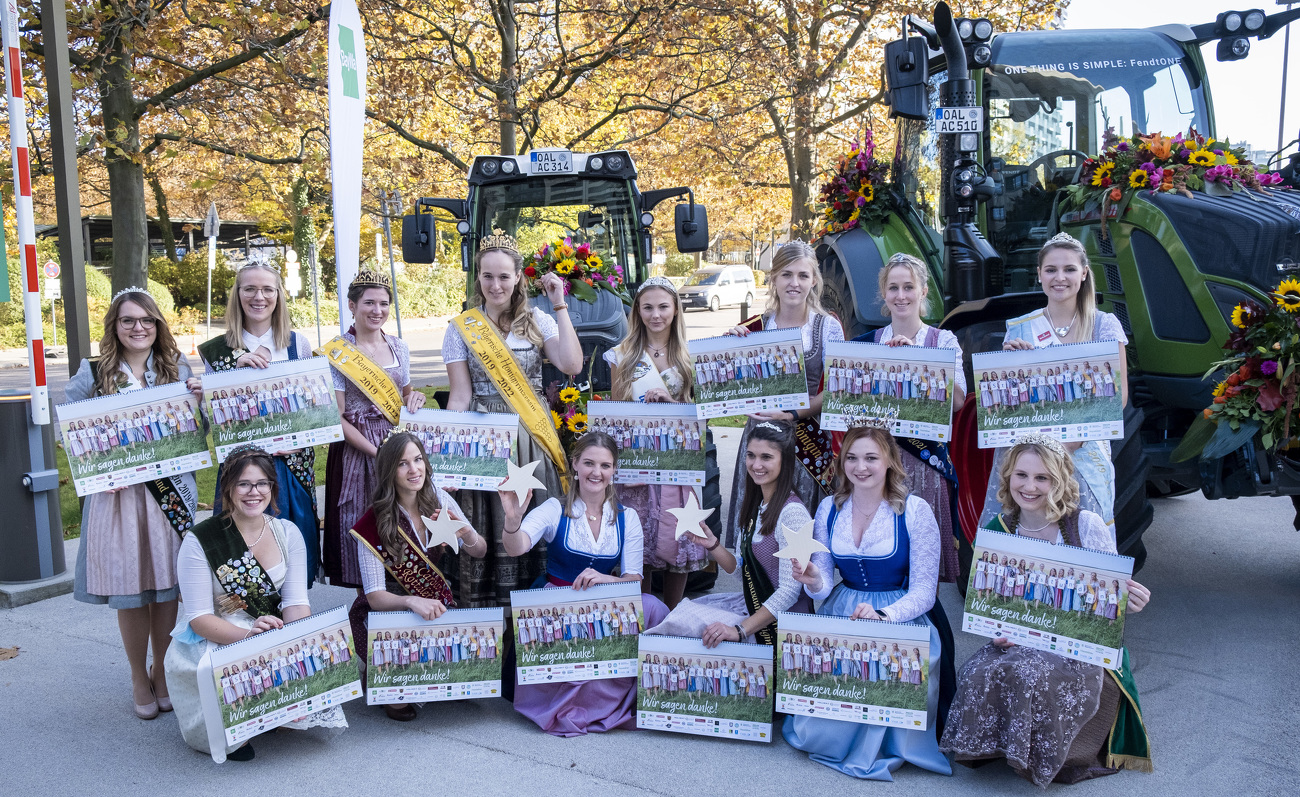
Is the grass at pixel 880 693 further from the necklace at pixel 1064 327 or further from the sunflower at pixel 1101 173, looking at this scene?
the sunflower at pixel 1101 173

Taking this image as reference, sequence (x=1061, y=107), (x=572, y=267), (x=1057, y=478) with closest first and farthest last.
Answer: (x=1057, y=478) → (x=1061, y=107) → (x=572, y=267)

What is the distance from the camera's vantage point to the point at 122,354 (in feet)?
12.9

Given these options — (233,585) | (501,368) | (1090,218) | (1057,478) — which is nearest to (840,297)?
(1090,218)

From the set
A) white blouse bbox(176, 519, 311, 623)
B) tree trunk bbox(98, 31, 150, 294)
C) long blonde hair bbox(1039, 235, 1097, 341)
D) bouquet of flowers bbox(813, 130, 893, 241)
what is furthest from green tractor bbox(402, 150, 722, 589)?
white blouse bbox(176, 519, 311, 623)

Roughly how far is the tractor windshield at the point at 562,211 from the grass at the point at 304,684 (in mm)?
4806

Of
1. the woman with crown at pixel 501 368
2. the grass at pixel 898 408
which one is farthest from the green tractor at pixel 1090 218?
the woman with crown at pixel 501 368

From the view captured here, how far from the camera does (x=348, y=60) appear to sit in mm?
7262

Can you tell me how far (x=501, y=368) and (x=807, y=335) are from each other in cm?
133

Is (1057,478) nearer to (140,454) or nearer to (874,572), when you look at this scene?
(874,572)

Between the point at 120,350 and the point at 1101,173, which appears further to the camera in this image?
the point at 1101,173

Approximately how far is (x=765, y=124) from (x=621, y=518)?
51.7 ft

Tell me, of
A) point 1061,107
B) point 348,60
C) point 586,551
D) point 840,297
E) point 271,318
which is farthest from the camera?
point 348,60

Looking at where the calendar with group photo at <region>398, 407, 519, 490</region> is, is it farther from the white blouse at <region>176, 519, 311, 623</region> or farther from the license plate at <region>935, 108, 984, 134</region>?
the license plate at <region>935, 108, 984, 134</region>

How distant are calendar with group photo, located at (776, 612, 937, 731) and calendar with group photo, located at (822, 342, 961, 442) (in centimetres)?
77
